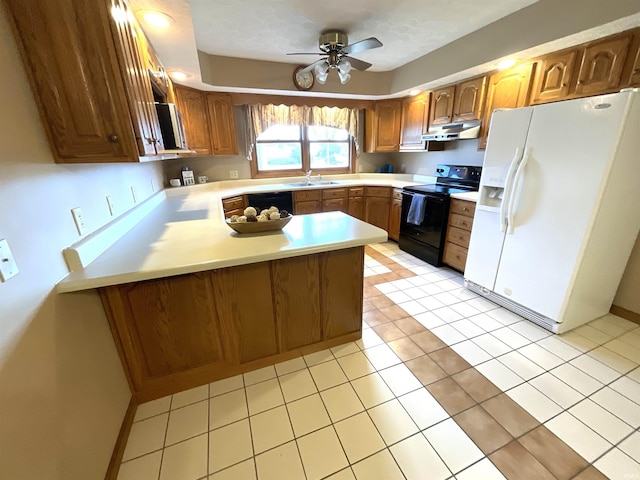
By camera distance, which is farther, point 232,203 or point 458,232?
point 232,203

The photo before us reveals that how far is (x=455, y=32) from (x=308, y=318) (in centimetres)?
314

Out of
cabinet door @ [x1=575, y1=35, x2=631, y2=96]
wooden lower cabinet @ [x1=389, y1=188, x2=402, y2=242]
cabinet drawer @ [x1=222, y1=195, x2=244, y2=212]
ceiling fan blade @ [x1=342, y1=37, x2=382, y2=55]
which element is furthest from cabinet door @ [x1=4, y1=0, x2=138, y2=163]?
wooden lower cabinet @ [x1=389, y1=188, x2=402, y2=242]

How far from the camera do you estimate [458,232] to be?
302 cm

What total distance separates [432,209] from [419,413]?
2.38 m

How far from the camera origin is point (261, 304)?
1.65 m

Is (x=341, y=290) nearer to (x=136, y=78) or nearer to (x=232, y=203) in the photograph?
(x=136, y=78)

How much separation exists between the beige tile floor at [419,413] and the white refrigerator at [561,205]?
13.2 inches

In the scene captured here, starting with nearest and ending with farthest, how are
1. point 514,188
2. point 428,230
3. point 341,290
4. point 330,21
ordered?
point 341,290 < point 514,188 < point 330,21 < point 428,230

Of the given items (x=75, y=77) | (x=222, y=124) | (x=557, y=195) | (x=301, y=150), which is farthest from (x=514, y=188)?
(x=222, y=124)

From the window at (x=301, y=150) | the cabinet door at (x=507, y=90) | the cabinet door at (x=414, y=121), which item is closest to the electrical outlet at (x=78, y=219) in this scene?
the window at (x=301, y=150)

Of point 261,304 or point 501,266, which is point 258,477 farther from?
point 501,266

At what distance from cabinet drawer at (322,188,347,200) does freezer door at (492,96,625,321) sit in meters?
2.42

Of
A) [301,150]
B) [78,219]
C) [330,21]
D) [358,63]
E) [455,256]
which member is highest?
[330,21]

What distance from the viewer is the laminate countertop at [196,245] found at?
121 cm
